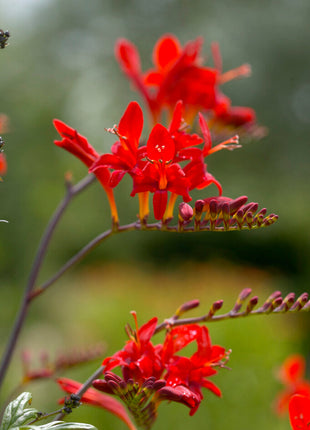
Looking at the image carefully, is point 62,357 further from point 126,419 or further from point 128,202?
point 128,202

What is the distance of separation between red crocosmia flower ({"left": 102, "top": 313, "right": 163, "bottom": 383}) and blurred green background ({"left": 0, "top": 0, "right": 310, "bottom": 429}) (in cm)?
229

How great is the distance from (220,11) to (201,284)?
7.02m

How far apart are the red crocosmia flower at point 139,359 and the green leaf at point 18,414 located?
11 centimetres

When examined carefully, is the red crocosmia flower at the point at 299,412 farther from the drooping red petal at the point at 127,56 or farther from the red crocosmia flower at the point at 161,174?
the drooping red petal at the point at 127,56

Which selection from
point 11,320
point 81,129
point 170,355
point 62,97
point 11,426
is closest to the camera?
point 11,426

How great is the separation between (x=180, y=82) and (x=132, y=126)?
0.56 meters

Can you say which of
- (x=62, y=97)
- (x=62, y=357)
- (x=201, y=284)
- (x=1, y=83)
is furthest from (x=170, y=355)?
(x=62, y=97)

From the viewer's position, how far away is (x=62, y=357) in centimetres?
104

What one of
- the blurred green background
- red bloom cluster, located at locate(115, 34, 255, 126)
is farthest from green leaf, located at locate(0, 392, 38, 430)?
the blurred green background

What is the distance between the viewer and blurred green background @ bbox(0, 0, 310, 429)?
4188 millimetres

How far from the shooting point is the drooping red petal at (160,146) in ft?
2.14

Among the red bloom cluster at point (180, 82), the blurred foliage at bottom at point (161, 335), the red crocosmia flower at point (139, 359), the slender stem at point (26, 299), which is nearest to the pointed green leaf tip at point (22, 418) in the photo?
the red crocosmia flower at point (139, 359)

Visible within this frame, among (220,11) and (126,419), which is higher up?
(220,11)

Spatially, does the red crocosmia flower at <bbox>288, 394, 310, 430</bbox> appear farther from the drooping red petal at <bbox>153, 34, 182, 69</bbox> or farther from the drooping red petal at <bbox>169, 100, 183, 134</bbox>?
Result: the drooping red petal at <bbox>153, 34, 182, 69</bbox>
